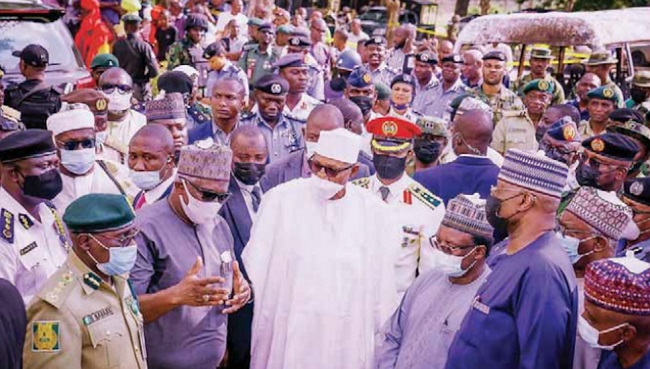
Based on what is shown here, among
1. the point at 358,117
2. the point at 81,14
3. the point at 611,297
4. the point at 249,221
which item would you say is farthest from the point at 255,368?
the point at 81,14

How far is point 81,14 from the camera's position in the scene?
14.0 m

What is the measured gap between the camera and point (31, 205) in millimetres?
4359

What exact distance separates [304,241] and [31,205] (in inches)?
57.7

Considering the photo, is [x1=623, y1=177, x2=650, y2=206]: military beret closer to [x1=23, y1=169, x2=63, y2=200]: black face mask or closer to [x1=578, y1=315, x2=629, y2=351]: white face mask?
[x1=578, y1=315, x2=629, y2=351]: white face mask

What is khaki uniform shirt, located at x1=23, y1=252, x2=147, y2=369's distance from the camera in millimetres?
3389

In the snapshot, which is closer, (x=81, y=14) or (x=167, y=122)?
(x=167, y=122)

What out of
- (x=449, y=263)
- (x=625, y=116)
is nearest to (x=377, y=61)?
(x=625, y=116)

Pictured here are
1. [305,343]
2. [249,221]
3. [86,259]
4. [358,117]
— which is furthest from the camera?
[358,117]

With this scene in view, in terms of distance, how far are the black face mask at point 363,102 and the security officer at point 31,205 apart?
169 inches

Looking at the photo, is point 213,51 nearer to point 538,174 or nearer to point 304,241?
point 304,241

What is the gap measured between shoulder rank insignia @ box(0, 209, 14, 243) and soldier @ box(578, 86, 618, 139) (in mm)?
5818

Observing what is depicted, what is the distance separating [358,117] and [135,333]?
12.2ft

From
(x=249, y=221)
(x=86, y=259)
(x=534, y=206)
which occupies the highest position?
(x=534, y=206)

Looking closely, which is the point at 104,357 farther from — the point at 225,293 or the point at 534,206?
the point at 534,206
